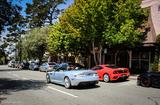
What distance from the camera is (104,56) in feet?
127

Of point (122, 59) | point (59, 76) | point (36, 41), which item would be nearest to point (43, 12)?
point (36, 41)

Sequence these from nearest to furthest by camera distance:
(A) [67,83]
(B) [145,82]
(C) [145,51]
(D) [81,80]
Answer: (D) [81,80], (A) [67,83], (B) [145,82], (C) [145,51]

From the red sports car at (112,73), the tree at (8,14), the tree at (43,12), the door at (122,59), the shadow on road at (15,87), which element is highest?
the tree at (43,12)

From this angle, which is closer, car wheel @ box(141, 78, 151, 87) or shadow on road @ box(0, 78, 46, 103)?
shadow on road @ box(0, 78, 46, 103)

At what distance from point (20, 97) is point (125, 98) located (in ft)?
15.7

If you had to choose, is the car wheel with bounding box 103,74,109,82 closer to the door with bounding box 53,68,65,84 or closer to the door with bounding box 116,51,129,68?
the door with bounding box 53,68,65,84

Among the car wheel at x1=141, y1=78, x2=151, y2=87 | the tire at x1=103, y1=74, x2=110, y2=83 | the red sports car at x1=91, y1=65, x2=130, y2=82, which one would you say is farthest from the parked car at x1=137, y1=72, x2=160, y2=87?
the tire at x1=103, y1=74, x2=110, y2=83

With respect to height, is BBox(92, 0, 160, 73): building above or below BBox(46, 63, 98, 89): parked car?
above

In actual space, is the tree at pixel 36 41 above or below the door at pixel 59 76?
above

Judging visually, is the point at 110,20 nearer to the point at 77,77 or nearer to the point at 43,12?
the point at 77,77

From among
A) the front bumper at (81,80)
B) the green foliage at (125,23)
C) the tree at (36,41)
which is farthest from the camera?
the tree at (36,41)

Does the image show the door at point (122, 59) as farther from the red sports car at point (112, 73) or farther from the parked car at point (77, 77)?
the parked car at point (77, 77)

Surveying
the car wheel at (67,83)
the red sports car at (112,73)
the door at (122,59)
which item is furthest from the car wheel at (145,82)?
the door at (122,59)

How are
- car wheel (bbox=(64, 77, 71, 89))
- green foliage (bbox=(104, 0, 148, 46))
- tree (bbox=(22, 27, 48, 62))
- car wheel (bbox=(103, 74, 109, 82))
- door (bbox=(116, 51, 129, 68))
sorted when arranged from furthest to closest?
tree (bbox=(22, 27, 48, 62)) → door (bbox=(116, 51, 129, 68)) → green foliage (bbox=(104, 0, 148, 46)) → car wheel (bbox=(103, 74, 109, 82)) → car wheel (bbox=(64, 77, 71, 89))
